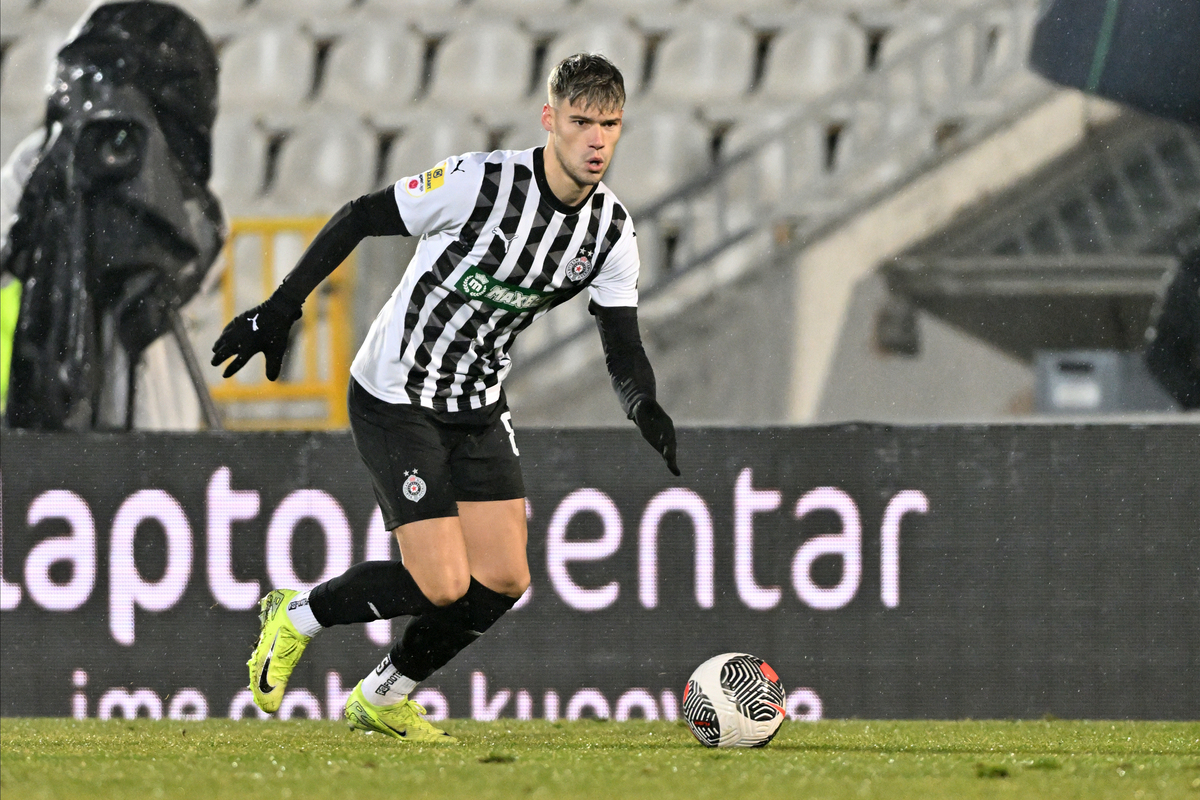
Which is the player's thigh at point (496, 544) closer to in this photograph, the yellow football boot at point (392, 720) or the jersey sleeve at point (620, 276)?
the yellow football boot at point (392, 720)

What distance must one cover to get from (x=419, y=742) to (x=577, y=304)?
9.92 feet

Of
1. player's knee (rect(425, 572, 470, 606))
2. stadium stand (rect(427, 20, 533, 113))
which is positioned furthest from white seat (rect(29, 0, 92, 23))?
player's knee (rect(425, 572, 470, 606))

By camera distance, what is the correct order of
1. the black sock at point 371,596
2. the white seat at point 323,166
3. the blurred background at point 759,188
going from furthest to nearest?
the white seat at point 323,166
the blurred background at point 759,188
the black sock at point 371,596

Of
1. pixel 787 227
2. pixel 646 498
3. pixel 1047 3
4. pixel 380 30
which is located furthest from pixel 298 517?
pixel 1047 3

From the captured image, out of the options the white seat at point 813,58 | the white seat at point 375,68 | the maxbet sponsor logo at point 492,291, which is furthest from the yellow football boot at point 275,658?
the white seat at point 813,58

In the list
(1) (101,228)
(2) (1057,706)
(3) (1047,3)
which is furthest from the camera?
(3) (1047,3)

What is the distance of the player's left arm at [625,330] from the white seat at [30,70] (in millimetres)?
3089

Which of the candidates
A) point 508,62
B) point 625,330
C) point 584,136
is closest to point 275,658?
point 625,330

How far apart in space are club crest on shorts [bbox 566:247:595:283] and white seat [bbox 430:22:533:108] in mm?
3592

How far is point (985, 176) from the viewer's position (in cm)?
680

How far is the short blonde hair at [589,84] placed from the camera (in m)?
3.85

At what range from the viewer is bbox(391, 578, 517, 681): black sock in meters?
4.27

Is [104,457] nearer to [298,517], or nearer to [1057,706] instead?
[298,517]

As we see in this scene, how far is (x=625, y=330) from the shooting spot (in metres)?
4.32
